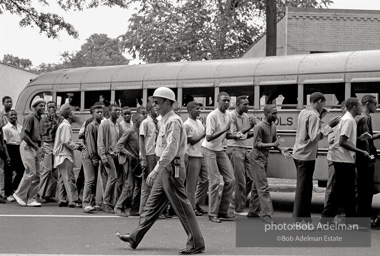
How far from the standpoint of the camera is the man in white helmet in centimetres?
801

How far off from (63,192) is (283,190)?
613 cm

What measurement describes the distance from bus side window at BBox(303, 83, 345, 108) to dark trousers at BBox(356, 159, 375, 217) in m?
2.65

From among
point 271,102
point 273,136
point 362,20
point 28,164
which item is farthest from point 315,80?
point 362,20

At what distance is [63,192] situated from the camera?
12969 mm

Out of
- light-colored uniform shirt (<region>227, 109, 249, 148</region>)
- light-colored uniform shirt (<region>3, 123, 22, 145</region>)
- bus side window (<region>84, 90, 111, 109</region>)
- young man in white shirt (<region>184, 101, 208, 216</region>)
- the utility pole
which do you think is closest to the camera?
young man in white shirt (<region>184, 101, 208, 216</region>)

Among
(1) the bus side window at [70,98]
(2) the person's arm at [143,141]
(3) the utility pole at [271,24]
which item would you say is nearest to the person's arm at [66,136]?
(2) the person's arm at [143,141]

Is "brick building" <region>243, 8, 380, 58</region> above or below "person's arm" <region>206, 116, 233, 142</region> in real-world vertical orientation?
above

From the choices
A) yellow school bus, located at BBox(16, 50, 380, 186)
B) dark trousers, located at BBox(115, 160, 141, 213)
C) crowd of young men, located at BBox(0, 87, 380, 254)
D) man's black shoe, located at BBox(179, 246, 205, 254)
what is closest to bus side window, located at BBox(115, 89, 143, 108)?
yellow school bus, located at BBox(16, 50, 380, 186)

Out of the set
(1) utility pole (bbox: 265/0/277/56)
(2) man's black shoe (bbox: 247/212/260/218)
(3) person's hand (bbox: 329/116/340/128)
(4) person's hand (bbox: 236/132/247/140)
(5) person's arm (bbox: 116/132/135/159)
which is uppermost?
(1) utility pole (bbox: 265/0/277/56)

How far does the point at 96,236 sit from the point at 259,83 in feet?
18.4

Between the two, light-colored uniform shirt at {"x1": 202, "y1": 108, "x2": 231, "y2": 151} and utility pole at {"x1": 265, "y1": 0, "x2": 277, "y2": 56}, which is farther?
utility pole at {"x1": 265, "y1": 0, "x2": 277, "y2": 56}

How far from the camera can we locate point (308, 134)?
9.84 metres

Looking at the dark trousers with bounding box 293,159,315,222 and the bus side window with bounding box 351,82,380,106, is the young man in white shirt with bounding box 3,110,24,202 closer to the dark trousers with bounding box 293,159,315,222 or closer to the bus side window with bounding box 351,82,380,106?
the dark trousers with bounding box 293,159,315,222

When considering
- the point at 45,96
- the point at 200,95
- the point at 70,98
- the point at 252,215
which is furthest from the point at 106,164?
the point at 45,96
